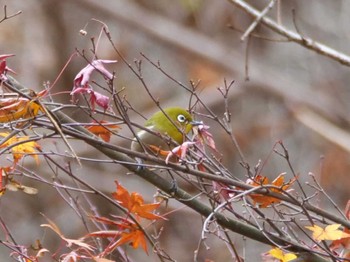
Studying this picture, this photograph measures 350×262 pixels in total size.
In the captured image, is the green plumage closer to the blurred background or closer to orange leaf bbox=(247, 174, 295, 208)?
orange leaf bbox=(247, 174, 295, 208)

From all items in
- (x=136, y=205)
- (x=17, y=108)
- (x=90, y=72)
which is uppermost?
(x=90, y=72)

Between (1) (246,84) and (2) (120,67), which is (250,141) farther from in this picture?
(2) (120,67)

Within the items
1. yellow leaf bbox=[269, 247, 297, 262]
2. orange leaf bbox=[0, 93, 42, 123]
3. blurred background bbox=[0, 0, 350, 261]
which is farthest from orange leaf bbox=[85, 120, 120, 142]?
blurred background bbox=[0, 0, 350, 261]

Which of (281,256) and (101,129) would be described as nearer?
(281,256)

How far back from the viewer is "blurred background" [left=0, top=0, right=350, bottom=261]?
303 inches

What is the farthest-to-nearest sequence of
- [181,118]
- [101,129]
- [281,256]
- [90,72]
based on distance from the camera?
1. [181,118]
2. [101,129]
3. [90,72]
4. [281,256]

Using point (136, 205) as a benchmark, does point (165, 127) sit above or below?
below

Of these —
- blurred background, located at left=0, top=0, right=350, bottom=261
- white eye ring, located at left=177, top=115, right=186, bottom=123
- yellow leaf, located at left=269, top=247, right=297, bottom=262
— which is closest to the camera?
yellow leaf, located at left=269, top=247, right=297, bottom=262

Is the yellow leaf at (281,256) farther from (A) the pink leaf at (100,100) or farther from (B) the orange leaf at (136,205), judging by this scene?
(A) the pink leaf at (100,100)

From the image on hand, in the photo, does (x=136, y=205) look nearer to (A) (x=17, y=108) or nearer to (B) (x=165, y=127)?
(A) (x=17, y=108)

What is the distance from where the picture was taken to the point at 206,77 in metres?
8.78

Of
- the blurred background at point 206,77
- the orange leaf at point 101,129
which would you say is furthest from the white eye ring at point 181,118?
the blurred background at point 206,77

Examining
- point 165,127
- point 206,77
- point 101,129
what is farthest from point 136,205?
point 206,77

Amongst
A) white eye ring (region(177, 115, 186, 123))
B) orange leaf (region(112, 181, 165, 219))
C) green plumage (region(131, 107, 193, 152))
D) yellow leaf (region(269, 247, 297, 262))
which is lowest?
green plumage (region(131, 107, 193, 152))
